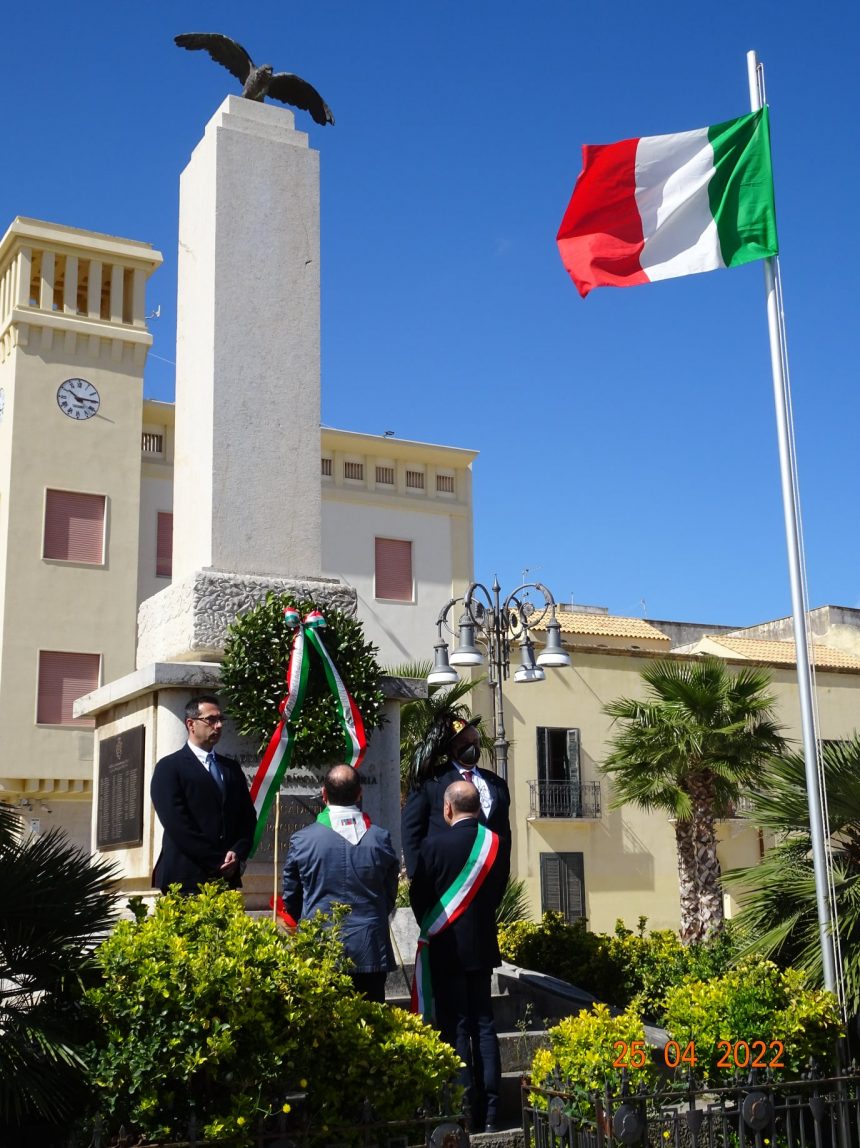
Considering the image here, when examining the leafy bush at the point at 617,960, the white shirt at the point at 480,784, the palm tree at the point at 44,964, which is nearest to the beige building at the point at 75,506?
the leafy bush at the point at 617,960

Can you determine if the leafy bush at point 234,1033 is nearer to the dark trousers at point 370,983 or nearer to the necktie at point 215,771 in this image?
the dark trousers at point 370,983

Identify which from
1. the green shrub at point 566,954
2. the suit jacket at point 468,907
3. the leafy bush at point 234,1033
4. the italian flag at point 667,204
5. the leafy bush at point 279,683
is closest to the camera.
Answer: the leafy bush at point 234,1033

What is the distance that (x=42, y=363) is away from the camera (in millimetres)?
33656

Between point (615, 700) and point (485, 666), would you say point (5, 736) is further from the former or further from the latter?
point (615, 700)

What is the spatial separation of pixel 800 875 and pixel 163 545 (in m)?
27.9

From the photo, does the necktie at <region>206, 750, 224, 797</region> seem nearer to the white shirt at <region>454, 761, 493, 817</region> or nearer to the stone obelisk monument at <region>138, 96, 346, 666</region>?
the white shirt at <region>454, 761, 493, 817</region>

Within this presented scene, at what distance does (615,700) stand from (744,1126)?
92.7 ft

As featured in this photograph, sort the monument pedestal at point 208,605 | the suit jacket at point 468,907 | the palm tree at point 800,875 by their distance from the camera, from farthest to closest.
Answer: the monument pedestal at point 208,605 → the palm tree at point 800,875 → the suit jacket at point 468,907

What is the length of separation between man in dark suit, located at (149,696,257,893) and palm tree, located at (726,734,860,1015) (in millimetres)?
3238

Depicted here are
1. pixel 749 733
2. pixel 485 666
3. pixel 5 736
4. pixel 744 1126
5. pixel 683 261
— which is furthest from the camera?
pixel 485 666

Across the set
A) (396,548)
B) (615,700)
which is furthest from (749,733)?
(396,548)

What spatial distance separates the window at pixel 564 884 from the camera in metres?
32.8

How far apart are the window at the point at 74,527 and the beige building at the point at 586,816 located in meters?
10.4

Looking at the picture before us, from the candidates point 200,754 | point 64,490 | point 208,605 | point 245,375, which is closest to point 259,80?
point 245,375
